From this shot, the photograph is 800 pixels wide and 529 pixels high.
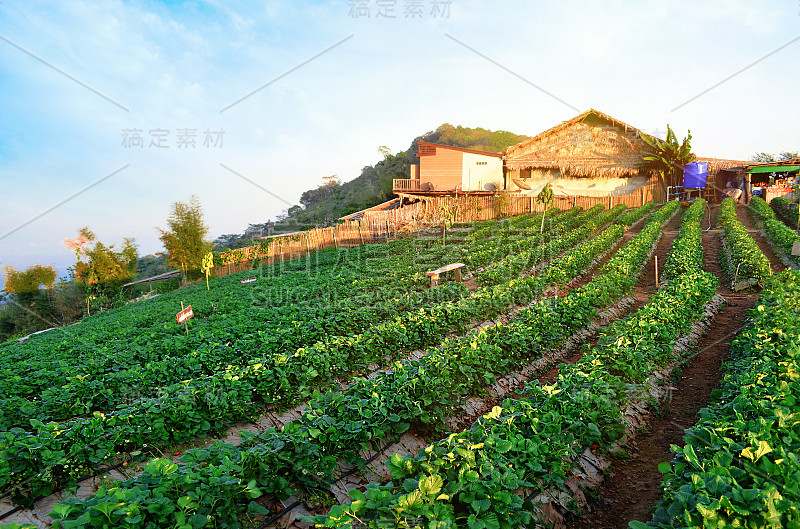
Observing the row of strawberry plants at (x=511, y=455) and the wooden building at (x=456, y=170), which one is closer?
the row of strawberry plants at (x=511, y=455)

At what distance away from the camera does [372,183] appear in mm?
63781

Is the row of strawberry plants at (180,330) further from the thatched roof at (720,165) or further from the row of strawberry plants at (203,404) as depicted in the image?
the thatched roof at (720,165)

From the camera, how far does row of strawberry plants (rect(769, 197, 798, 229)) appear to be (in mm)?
21473

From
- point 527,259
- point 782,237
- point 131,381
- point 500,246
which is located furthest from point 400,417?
point 782,237

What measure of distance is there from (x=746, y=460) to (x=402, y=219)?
2761 cm

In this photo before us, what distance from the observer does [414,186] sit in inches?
1549

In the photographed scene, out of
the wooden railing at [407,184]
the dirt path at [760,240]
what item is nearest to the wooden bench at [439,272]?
the dirt path at [760,240]

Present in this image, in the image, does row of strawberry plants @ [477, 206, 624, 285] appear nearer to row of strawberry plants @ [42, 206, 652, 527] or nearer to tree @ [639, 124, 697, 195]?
row of strawberry plants @ [42, 206, 652, 527]

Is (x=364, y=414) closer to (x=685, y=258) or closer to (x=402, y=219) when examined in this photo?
(x=685, y=258)

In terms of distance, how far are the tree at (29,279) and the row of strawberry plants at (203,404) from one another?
30571 mm

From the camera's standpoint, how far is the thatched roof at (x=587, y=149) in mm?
35750

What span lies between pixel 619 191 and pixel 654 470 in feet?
124

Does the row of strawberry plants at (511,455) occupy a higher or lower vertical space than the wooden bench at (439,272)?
lower

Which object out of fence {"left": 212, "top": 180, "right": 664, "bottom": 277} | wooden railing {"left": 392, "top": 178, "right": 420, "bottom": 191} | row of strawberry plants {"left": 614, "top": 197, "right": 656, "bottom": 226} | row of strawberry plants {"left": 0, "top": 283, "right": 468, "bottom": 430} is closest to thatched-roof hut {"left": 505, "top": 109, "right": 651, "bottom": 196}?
fence {"left": 212, "top": 180, "right": 664, "bottom": 277}
